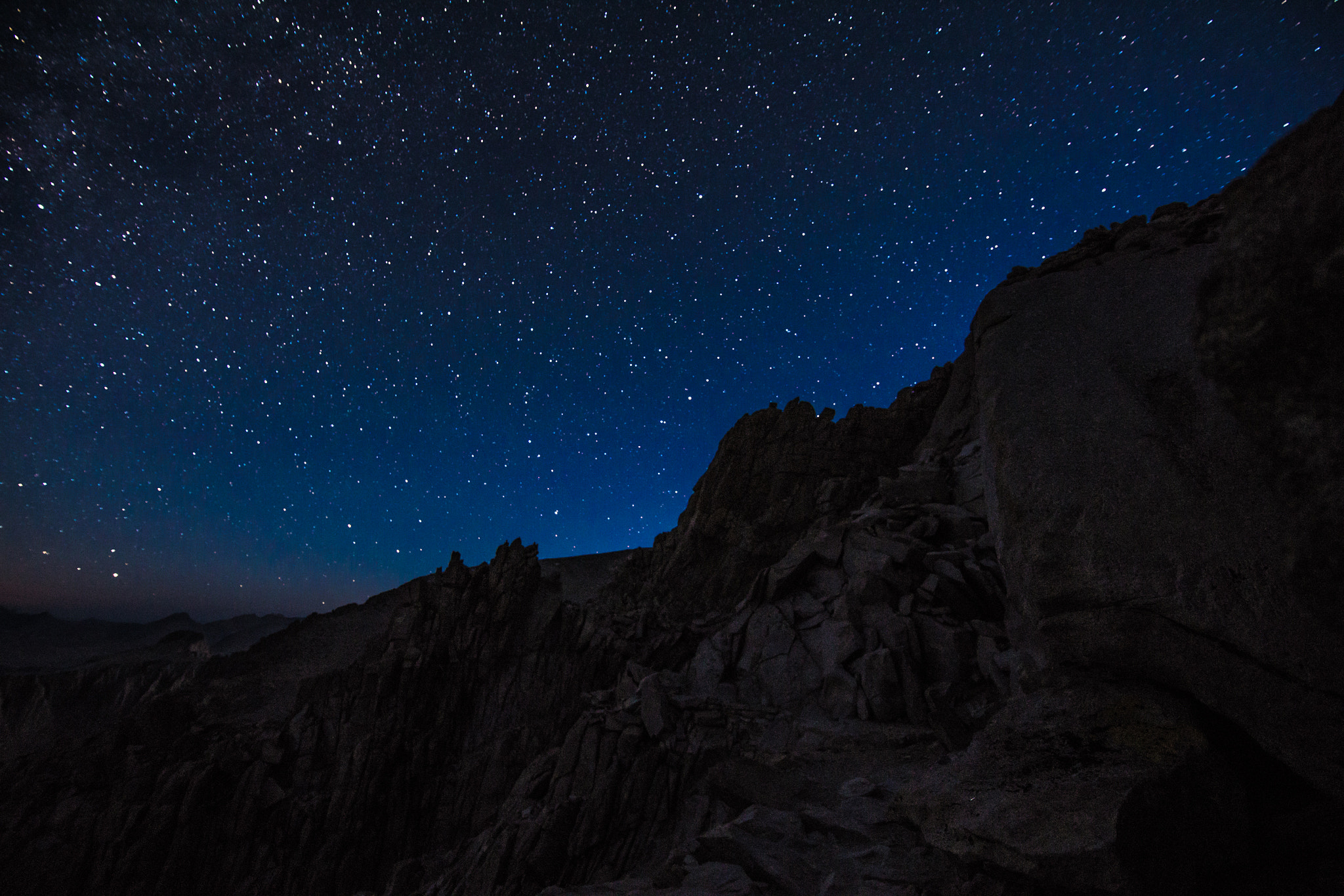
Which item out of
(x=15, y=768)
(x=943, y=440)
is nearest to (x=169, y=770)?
(x=15, y=768)

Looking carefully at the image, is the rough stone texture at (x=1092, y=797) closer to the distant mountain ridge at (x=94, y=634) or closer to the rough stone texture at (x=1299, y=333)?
the rough stone texture at (x=1299, y=333)

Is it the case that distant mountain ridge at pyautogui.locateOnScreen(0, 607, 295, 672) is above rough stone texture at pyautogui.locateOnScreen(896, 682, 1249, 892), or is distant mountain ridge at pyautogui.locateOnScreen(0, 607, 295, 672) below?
below

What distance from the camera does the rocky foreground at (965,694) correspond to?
5.41 m

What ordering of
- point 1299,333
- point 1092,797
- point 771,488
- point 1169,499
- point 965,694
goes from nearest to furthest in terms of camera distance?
point 1299,333
point 1092,797
point 1169,499
point 965,694
point 771,488

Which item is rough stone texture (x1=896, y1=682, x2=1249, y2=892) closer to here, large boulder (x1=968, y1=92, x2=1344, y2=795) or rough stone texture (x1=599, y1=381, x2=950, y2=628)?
large boulder (x1=968, y1=92, x2=1344, y2=795)

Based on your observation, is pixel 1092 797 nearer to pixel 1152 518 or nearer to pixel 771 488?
pixel 1152 518

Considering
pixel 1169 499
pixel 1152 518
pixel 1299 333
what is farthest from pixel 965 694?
pixel 1299 333

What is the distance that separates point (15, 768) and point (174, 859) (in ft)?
50.9

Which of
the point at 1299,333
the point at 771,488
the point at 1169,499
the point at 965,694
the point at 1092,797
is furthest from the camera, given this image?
the point at 771,488

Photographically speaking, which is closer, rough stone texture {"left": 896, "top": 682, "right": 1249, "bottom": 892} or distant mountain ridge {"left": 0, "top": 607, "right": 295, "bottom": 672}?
rough stone texture {"left": 896, "top": 682, "right": 1249, "bottom": 892}

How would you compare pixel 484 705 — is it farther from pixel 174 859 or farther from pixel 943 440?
pixel 943 440

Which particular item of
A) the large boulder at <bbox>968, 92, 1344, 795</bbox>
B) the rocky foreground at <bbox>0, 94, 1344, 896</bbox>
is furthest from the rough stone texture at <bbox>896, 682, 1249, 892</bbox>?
the large boulder at <bbox>968, 92, 1344, 795</bbox>

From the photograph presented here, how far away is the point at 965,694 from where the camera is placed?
14.6 meters

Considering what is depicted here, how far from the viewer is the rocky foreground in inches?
213
